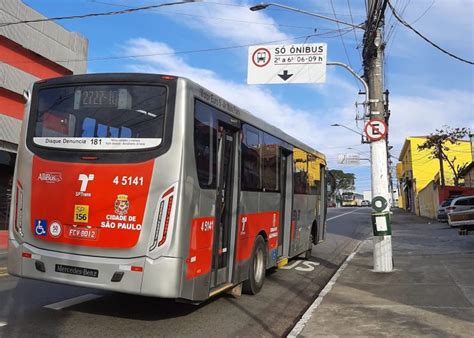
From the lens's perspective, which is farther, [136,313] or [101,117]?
[136,313]

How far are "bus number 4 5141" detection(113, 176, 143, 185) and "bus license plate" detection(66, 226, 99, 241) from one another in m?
0.65

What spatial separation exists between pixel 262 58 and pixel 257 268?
645 centimetres

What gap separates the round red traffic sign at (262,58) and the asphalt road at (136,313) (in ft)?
20.5

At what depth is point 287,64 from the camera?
13.1 metres

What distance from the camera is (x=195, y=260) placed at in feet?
20.3

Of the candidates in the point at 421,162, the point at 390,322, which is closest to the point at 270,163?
the point at 390,322

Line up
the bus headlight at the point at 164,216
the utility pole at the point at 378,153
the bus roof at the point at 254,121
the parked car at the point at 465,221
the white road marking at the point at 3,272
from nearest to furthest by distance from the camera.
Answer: the bus headlight at the point at 164,216
the bus roof at the point at 254,121
the white road marking at the point at 3,272
the utility pole at the point at 378,153
the parked car at the point at 465,221

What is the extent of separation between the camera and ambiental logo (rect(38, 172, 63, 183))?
6.39m

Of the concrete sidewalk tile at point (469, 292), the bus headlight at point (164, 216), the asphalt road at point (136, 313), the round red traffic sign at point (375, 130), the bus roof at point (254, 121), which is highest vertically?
the round red traffic sign at point (375, 130)

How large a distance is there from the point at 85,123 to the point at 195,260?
2268 mm

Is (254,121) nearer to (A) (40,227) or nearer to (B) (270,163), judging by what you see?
(B) (270,163)

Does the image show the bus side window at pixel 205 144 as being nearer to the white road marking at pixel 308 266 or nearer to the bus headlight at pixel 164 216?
the bus headlight at pixel 164 216

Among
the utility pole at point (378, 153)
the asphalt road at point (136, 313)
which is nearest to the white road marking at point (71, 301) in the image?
the asphalt road at point (136, 313)

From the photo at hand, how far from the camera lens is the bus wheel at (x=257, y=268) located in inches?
334
